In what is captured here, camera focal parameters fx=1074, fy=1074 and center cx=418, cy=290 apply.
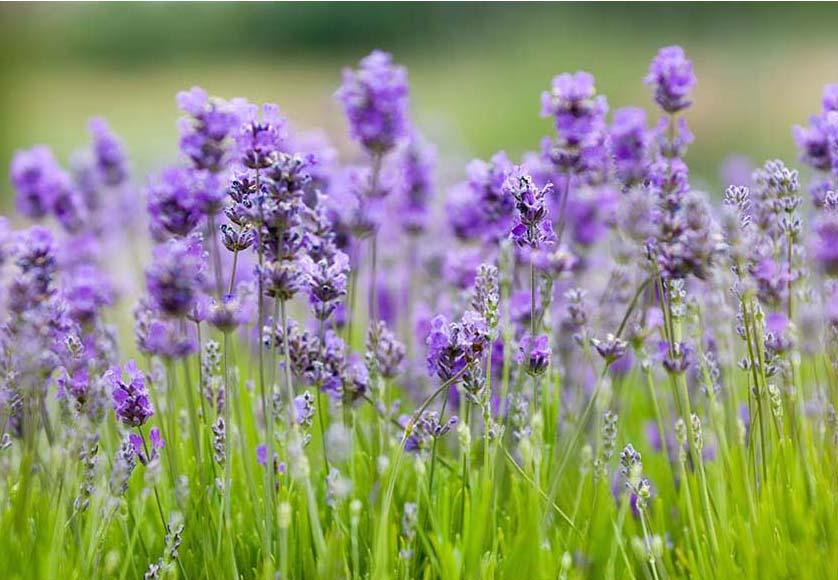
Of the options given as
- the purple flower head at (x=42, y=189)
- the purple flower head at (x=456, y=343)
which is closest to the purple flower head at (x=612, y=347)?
the purple flower head at (x=456, y=343)

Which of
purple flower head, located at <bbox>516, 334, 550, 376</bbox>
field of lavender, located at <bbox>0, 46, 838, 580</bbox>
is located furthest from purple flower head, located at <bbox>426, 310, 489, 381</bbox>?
purple flower head, located at <bbox>516, 334, 550, 376</bbox>

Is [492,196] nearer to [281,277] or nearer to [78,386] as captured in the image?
[281,277]

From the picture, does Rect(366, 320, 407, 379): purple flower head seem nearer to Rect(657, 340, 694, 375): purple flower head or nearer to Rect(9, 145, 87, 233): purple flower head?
Rect(657, 340, 694, 375): purple flower head

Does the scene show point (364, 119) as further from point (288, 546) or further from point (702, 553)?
point (702, 553)

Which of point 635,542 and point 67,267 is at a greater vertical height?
point 67,267

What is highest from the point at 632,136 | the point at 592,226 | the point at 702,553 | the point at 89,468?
the point at 632,136

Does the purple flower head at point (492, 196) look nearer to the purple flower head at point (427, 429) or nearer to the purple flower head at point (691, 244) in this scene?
the purple flower head at point (427, 429)

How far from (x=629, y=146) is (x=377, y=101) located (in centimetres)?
73

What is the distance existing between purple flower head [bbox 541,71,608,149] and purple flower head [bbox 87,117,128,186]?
1.80m

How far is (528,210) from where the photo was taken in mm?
2193

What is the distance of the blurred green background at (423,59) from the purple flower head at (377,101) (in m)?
8.54

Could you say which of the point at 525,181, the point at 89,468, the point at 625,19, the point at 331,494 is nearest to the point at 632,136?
the point at 525,181

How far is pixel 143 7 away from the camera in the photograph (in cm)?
1989

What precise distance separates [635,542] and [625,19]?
15681 millimetres
